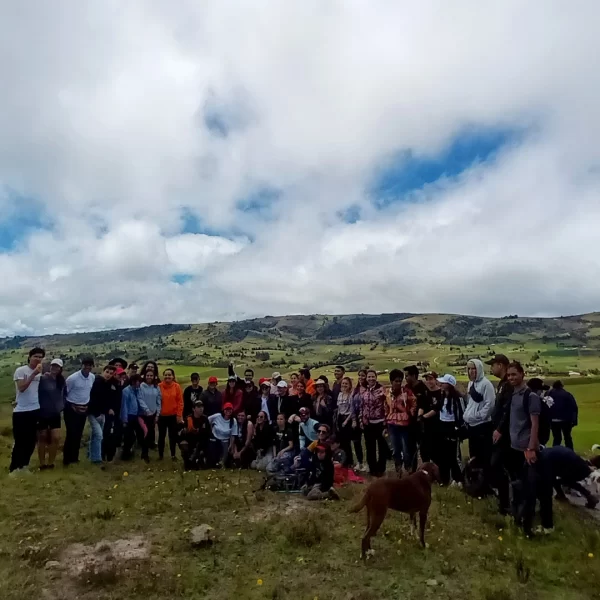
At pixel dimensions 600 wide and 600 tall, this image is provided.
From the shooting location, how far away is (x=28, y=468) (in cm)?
1145

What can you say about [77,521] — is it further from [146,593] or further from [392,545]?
[392,545]

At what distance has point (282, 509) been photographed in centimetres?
880

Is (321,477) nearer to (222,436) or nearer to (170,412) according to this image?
(222,436)

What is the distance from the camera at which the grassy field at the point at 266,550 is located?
19.1 feet

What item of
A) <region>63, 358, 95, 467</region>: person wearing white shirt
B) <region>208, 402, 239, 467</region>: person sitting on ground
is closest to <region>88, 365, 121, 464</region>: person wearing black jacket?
<region>63, 358, 95, 467</region>: person wearing white shirt

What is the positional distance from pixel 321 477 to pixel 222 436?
12.1 feet

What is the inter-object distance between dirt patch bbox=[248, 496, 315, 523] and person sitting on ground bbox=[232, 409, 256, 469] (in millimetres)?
3136

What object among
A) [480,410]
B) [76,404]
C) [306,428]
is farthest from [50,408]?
[480,410]

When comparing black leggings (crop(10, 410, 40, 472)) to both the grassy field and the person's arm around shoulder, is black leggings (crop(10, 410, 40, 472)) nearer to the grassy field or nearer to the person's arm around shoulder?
the person's arm around shoulder

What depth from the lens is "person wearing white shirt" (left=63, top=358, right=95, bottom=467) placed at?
470 inches

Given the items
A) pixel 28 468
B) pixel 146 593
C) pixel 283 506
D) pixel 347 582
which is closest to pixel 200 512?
pixel 283 506

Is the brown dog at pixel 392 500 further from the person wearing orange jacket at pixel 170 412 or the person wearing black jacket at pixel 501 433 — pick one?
the person wearing orange jacket at pixel 170 412

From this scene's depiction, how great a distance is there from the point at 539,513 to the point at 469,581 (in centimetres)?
317

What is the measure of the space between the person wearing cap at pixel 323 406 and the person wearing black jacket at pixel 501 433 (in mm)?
4282
